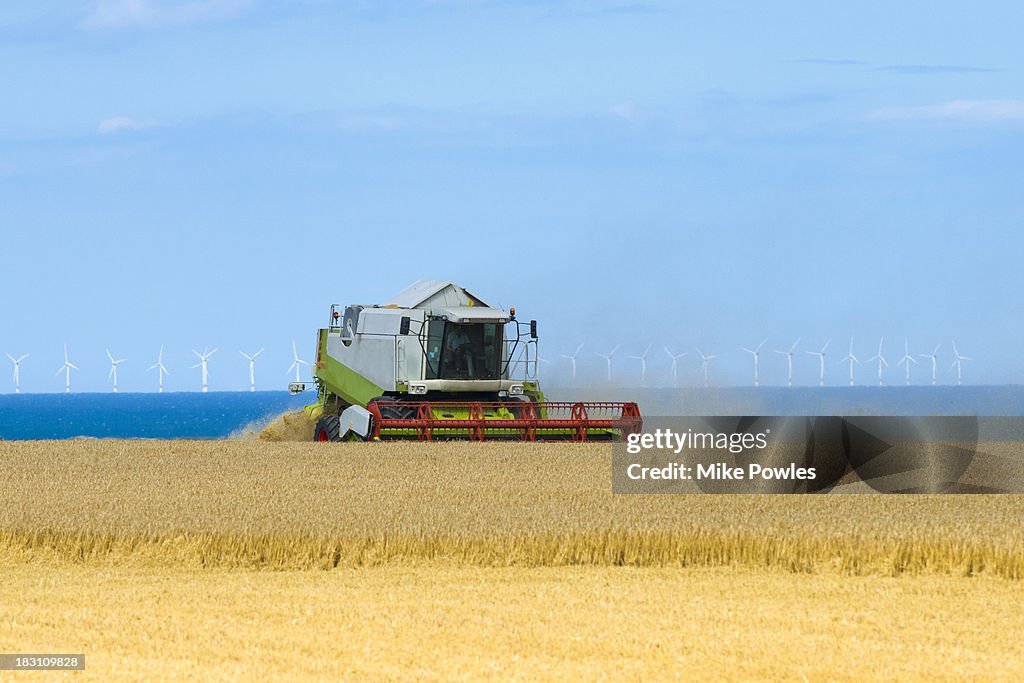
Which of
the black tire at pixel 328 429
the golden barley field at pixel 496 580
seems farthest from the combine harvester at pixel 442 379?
the golden barley field at pixel 496 580

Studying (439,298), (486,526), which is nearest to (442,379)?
(439,298)

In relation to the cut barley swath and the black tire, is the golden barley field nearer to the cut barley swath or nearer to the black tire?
the cut barley swath

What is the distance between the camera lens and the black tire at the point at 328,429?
80.8 feet

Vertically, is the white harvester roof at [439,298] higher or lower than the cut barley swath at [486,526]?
higher

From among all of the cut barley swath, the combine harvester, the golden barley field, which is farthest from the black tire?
the cut barley swath

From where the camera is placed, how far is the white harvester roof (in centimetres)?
2544

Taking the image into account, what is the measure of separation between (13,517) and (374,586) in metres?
4.70

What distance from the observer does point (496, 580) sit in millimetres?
11312

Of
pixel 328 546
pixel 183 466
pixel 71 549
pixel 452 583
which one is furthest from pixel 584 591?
pixel 183 466

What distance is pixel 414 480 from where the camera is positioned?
1702 cm

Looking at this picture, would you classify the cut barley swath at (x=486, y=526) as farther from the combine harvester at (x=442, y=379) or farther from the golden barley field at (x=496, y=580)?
the combine harvester at (x=442, y=379)

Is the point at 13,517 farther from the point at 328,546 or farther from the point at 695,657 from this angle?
the point at 695,657

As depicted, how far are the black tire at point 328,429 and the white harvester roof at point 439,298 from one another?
2549 mm

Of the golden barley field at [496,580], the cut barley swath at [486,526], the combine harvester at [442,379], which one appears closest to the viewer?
the golden barley field at [496,580]
